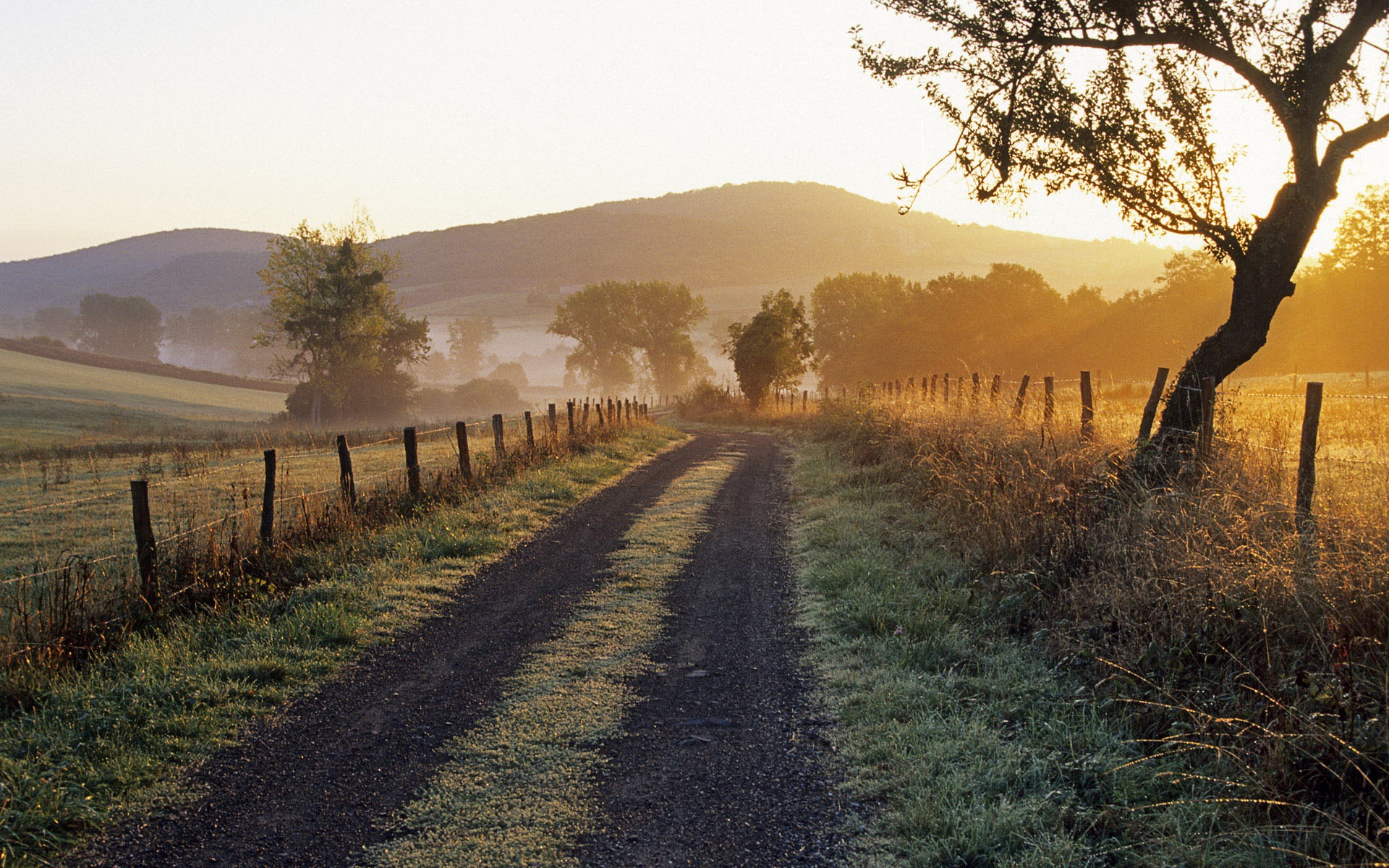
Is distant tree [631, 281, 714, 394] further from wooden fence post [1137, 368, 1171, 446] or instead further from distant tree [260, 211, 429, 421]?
wooden fence post [1137, 368, 1171, 446]

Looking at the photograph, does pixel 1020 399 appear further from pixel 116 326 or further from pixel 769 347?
pixel 116 326

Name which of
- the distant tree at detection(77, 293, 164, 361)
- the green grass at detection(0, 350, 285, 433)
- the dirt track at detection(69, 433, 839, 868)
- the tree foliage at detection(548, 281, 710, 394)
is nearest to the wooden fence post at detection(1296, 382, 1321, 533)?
the dirt track at detection(69, 433, 839, 868)

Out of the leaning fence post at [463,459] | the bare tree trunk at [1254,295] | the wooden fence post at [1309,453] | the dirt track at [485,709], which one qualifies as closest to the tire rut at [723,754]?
the dirt track at [485,709]

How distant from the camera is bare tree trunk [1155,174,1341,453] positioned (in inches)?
348

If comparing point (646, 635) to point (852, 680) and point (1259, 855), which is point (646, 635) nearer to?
point (852, 680)

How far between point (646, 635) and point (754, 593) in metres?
1.91

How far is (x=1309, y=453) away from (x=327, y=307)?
5336cm

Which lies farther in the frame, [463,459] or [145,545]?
[463,459]

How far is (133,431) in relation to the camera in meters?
35.7

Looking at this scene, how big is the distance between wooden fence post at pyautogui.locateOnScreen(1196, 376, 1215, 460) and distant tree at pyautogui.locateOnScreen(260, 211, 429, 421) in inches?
2012

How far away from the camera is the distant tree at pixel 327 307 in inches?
1951

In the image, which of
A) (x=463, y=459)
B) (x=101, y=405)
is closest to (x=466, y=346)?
(x=101, y=405)

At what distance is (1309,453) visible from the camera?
662cm

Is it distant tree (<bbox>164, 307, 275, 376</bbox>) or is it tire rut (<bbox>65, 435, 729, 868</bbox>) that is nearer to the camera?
tire rut (<bbox>65, 435, 729, 868</bbox>)
